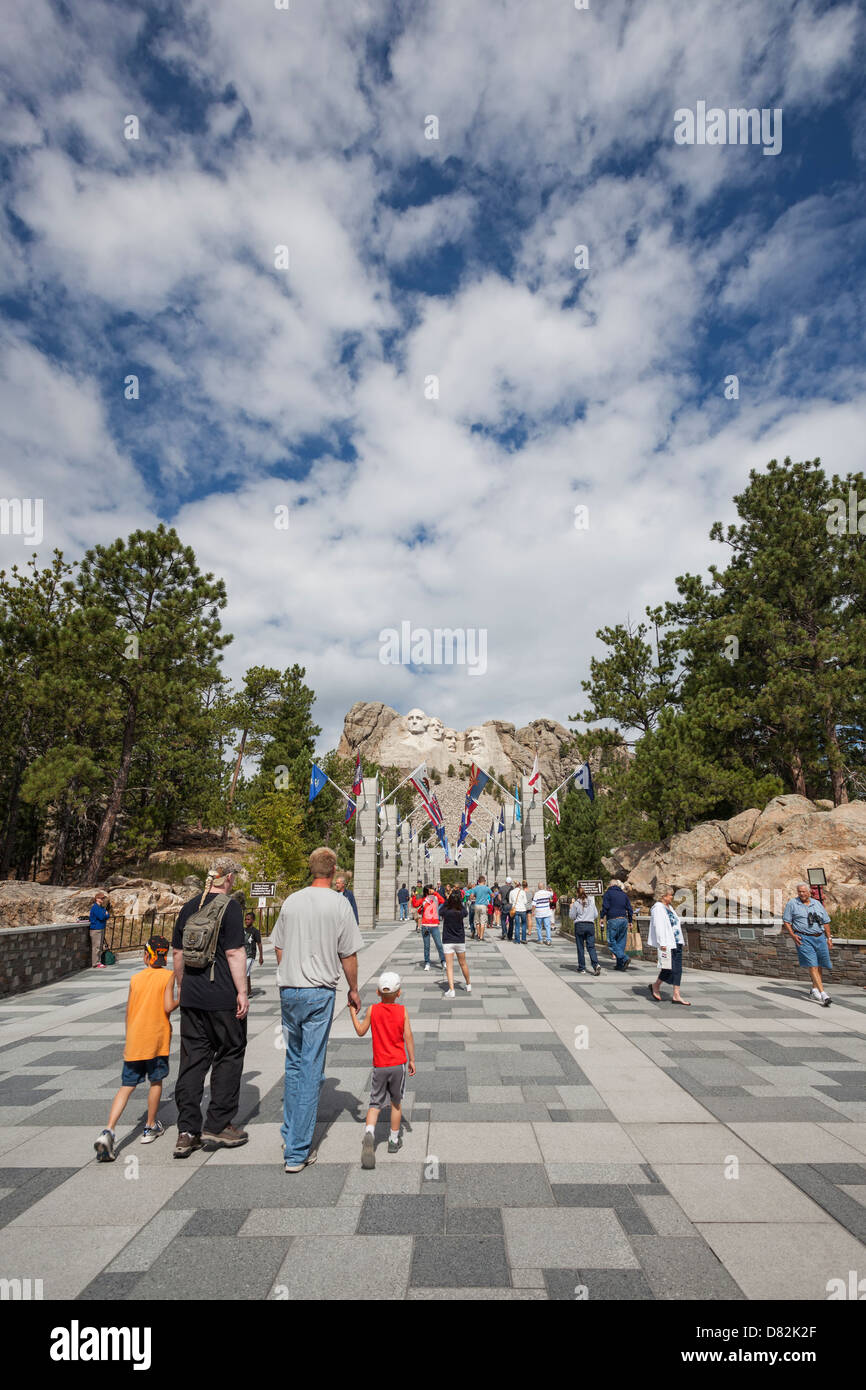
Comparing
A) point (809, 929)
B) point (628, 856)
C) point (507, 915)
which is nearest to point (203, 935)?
point (809, 929)

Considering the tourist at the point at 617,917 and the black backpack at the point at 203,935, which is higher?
the black backpack at the point at 203,935

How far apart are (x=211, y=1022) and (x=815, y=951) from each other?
8545mm

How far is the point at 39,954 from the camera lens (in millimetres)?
Result: 11508

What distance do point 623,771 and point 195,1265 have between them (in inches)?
1052

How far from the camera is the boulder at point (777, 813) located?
69.5 feet

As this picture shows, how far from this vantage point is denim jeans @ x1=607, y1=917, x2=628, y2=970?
1267cm

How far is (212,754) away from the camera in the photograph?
135 ft

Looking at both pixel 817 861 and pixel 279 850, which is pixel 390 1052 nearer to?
pixel 817 861

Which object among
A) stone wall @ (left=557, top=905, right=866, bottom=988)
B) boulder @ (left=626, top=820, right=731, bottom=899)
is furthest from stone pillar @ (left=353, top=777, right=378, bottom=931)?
stone wall @ (left=557, top=905, right=866, bottom=988)

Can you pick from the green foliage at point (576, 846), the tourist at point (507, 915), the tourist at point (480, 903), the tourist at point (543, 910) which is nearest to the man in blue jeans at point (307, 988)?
the tourist at point (543, 910)

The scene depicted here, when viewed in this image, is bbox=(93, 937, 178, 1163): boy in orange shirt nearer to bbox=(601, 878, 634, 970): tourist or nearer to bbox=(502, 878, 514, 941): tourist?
bbox=(601, 878, 634, 970): tourist

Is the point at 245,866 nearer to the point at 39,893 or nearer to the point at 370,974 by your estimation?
the point at 39,893

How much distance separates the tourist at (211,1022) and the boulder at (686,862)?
61.3 feet

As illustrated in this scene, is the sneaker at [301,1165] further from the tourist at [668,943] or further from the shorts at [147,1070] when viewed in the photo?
the tourist at [668,943]
